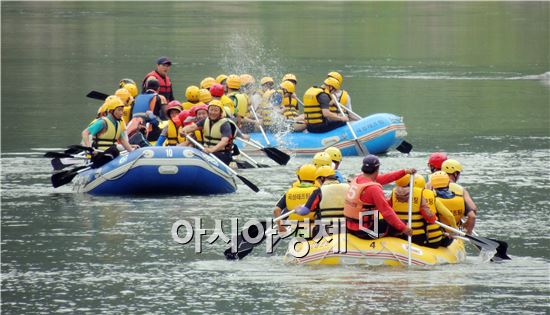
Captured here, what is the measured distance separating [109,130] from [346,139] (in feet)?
22.9

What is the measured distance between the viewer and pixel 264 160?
30.9 m

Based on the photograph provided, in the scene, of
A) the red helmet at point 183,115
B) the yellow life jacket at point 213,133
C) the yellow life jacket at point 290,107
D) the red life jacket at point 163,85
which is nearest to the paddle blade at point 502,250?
the yellow life jacket at point 213,133

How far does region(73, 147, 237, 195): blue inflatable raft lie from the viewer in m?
25.2

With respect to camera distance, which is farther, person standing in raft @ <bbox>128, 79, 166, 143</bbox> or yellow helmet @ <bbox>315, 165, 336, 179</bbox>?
person standing in raft @ <bbox>128, 79, 166, 143</bbox>

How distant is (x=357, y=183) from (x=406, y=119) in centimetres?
2001

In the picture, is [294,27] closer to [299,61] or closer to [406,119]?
[299,61]

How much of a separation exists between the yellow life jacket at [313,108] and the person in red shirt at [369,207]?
39.3 feet

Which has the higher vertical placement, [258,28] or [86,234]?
[258,28]

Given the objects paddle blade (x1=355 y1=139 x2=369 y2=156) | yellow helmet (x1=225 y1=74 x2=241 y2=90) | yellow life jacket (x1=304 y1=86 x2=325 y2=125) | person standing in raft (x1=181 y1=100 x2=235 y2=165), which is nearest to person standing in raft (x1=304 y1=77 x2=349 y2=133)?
yellow life jacket (x1=304 y1=86 x2=325 y2=125)

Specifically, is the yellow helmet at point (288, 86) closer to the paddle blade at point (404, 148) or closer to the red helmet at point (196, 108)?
the paddle blade at point (404, 148)

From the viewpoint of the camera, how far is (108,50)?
61562 mm

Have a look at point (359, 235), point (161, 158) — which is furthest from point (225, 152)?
point (359, 235)

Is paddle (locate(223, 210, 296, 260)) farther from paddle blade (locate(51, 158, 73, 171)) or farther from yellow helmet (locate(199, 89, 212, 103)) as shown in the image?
yellow helmet (locate(199, 89, 212, 103))

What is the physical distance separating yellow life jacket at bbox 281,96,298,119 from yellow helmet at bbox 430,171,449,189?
12468mm
